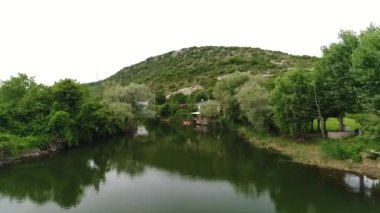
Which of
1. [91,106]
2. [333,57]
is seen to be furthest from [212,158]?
[91,106]

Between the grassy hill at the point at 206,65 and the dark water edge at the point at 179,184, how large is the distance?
74.9 meters

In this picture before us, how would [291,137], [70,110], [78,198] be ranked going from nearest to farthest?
[78,198]
[291,137]
[70,110]

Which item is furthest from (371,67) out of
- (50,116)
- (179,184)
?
(50,116)

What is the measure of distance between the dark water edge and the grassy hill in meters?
74.9

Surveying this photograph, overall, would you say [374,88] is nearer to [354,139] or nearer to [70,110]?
[354,139]

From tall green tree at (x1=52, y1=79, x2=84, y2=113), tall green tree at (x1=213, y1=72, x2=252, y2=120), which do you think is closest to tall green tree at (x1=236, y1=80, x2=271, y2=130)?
tall green tree at (x1=213, y1=72, x2=252, y2=120)

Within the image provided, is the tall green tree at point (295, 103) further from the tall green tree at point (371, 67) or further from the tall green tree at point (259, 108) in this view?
the tall green tree at point (371, 67)

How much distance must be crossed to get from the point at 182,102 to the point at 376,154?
3224 inches

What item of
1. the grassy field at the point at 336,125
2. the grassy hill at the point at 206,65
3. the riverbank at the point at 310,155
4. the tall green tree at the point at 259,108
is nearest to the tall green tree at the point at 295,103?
the riverbank at the point at 310,155

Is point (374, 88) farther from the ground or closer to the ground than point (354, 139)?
farther from the ground

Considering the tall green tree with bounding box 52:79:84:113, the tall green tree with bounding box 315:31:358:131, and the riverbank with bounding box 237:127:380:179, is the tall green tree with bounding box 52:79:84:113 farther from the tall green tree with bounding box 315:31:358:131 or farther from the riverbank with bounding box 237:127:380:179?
the tall green tree with bounding box 315:31:358:131

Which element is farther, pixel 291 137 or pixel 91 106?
pixel 91 106

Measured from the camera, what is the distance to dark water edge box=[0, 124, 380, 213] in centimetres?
2834

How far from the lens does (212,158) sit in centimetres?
4631
